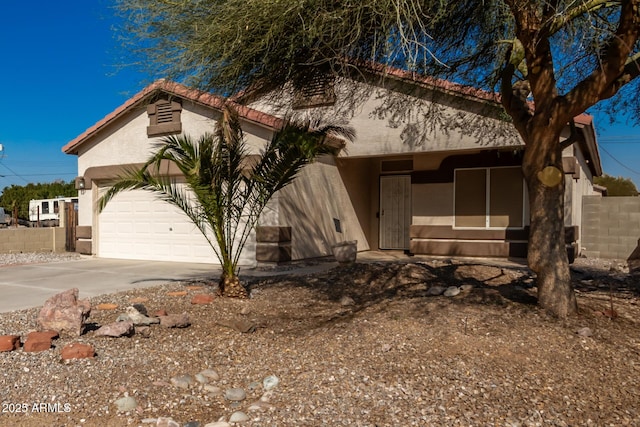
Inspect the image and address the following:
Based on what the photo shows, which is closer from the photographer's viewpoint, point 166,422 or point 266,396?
point 166,422

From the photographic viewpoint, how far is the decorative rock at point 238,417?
3.94 metres

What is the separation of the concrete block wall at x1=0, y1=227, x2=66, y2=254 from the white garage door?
386 centimetres

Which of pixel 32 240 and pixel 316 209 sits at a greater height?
pixel 316 209

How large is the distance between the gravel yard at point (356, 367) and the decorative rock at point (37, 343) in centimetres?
9

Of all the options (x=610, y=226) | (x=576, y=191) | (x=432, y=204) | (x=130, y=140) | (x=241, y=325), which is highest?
(x=130, y=140)

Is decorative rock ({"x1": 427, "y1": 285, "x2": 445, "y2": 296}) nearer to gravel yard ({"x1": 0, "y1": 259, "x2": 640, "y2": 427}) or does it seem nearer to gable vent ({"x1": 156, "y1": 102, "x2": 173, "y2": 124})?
gravel yard ({"x1": 0, "y1": 259, "x2": 640, "y2": 427})

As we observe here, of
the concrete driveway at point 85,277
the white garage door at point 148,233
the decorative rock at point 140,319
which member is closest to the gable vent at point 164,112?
the white garage door at point 148,233

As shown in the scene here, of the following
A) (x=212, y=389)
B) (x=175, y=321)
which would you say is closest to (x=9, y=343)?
(x=175, y=321)

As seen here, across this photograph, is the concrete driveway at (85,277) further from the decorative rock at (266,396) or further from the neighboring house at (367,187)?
the decorative rock at (266,396)

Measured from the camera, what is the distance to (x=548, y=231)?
639cm

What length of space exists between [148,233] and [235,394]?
10.5 m

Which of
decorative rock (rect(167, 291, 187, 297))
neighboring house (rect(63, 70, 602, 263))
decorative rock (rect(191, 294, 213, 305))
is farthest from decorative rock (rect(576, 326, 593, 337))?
neighboring house (rect(63, 70, 602, 263))

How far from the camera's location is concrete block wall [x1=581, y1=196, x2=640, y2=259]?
1376 cm

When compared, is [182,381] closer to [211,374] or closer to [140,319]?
[211,374]
